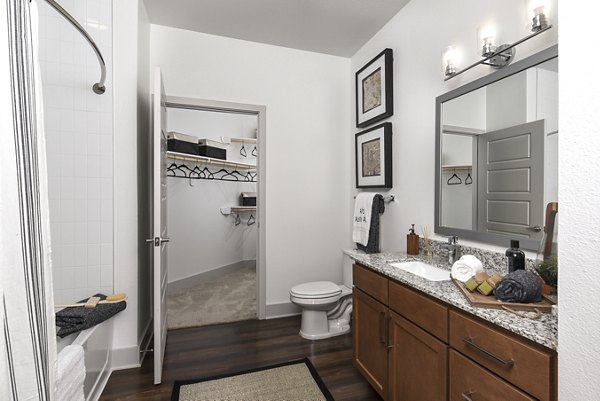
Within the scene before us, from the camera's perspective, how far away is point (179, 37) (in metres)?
2.71

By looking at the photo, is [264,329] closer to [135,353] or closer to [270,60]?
[135,353]

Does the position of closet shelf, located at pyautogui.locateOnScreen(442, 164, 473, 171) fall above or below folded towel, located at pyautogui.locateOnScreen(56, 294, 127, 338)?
above

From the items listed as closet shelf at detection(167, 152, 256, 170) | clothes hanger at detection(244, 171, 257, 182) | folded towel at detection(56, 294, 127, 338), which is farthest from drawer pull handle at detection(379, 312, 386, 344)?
clothes hanger at detection(244, 171, 257, 182)

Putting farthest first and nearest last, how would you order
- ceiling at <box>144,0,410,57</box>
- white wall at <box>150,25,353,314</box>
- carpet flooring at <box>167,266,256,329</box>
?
carpet flooring at <box>167,266,256,329</box>, white wall at <box>150,25,353,314</box>, ceiling at <box>144,0,410,57</box>

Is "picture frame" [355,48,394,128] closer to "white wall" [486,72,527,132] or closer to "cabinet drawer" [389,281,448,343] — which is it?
"white wall" [486,72,527,132]

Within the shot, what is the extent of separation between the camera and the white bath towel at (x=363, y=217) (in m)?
2.59

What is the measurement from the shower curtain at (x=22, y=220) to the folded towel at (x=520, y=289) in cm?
142

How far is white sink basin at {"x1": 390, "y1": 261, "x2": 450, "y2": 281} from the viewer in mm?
1709

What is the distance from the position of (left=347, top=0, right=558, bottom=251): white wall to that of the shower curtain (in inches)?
74.4

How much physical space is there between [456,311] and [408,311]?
30cm

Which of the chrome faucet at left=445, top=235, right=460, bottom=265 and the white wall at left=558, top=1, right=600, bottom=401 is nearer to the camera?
the white wall at left=558, top=1, right=600, bottom=401

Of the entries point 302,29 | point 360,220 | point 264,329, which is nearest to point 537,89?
point 360,220

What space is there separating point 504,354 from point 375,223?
5.29ft

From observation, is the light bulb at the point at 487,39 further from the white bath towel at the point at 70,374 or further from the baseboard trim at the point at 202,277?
the baseboard trim at the point at 202,277
